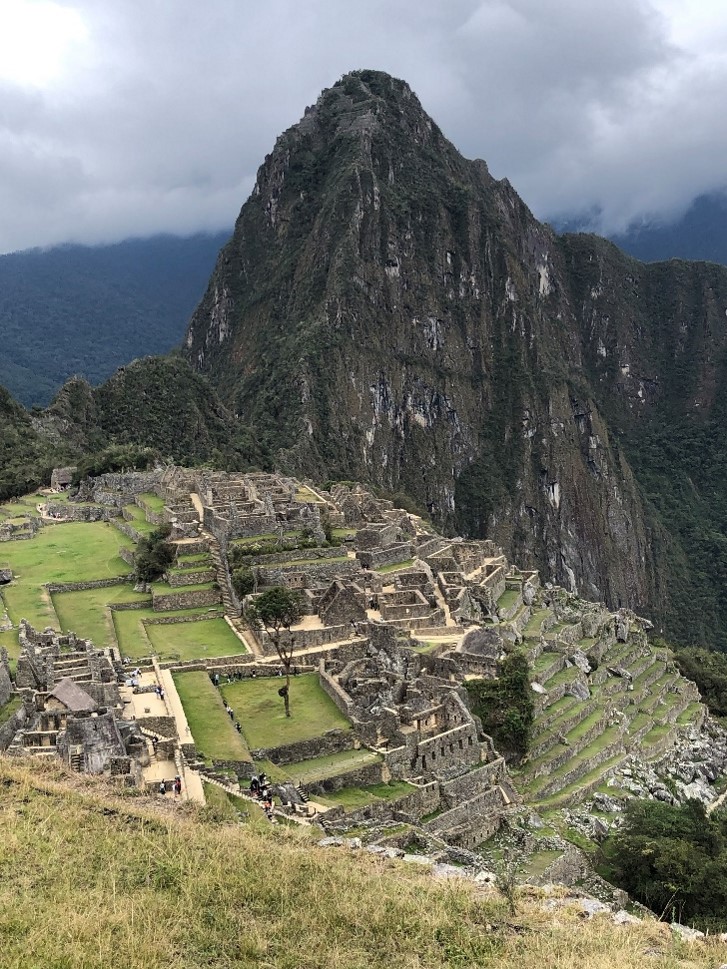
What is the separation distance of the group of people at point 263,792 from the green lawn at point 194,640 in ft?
26.9

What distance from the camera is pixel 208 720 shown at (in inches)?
880

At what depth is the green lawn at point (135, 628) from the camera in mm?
27422

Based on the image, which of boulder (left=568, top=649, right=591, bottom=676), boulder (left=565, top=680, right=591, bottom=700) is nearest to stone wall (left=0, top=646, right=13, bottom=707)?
boulder (left=565, top=680, right=591, bottom=700)

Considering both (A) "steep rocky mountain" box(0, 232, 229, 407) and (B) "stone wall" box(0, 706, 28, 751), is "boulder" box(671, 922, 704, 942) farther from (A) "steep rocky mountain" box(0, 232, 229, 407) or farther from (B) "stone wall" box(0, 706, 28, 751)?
(A) "steep rocky mountain" box(0, 232, 229, 407)

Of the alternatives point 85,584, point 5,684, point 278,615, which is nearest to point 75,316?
point 85,584

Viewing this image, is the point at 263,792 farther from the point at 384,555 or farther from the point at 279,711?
the point at 384,555

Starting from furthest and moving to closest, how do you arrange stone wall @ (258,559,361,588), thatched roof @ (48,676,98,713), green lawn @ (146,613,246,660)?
stone wall @ (258,559,361,588) → green lawn @ (146,613,246,660) → thatched roof @ (48,676,98,713)

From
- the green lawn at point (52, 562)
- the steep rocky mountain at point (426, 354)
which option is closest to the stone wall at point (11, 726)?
the green lawn at point (52, 562)

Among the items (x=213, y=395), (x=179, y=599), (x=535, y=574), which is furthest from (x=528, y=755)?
(x=213, y=395)

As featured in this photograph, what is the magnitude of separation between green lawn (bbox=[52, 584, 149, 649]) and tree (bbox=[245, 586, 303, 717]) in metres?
4.42

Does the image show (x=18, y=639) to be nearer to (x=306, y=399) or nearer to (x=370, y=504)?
(x=370, y=504)

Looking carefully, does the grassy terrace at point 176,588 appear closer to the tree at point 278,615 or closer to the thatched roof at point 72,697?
the tree at point 278,615

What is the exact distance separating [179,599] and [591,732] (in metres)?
14.4

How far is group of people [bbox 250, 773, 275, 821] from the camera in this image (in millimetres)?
17844
